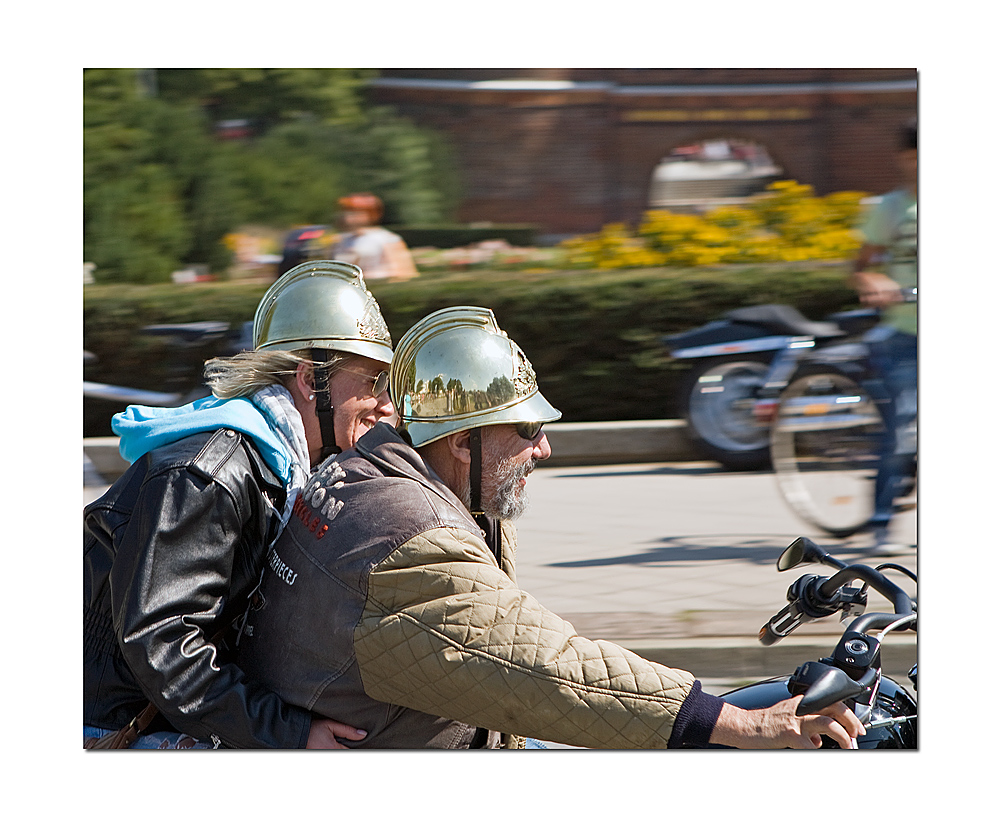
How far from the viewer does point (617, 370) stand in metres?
8.00

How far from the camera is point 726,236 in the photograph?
8.16 metres

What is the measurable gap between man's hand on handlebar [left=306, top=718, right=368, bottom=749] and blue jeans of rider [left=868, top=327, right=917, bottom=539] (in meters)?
3.69

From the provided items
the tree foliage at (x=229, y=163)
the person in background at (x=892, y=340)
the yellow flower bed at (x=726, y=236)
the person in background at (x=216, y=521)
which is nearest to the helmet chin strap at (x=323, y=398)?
the person in background at (x=216, y=521)

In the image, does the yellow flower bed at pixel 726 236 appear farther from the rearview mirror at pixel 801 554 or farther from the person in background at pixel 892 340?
the rearview mirror at pixel 801 554

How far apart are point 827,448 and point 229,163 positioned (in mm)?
3962

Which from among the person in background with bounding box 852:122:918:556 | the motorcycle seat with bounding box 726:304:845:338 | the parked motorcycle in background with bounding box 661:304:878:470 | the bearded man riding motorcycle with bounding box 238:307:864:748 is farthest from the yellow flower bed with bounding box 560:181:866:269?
the bearded man riding motorcycle with bounding box 238:307:864:748

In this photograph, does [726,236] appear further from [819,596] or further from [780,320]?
[819,596]

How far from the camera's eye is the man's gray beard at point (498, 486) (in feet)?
6.93

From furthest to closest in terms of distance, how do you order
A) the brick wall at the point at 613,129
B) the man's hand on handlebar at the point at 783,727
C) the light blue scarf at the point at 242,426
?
the brick wall at the point at 613,129
the light blue scarf at the point at 242,426
the man's hand on handlebar at the point at 783,727

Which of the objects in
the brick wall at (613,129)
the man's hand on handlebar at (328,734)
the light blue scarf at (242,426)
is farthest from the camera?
the brick wall at (613,129)

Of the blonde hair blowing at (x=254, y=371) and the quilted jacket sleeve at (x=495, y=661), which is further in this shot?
the blonde hair blowing at (x=254, y=371)

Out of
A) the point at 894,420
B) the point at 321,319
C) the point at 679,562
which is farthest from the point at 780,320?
the point at 321,319

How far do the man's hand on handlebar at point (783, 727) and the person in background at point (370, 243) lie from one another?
587cm

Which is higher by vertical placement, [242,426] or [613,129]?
[613,129]
